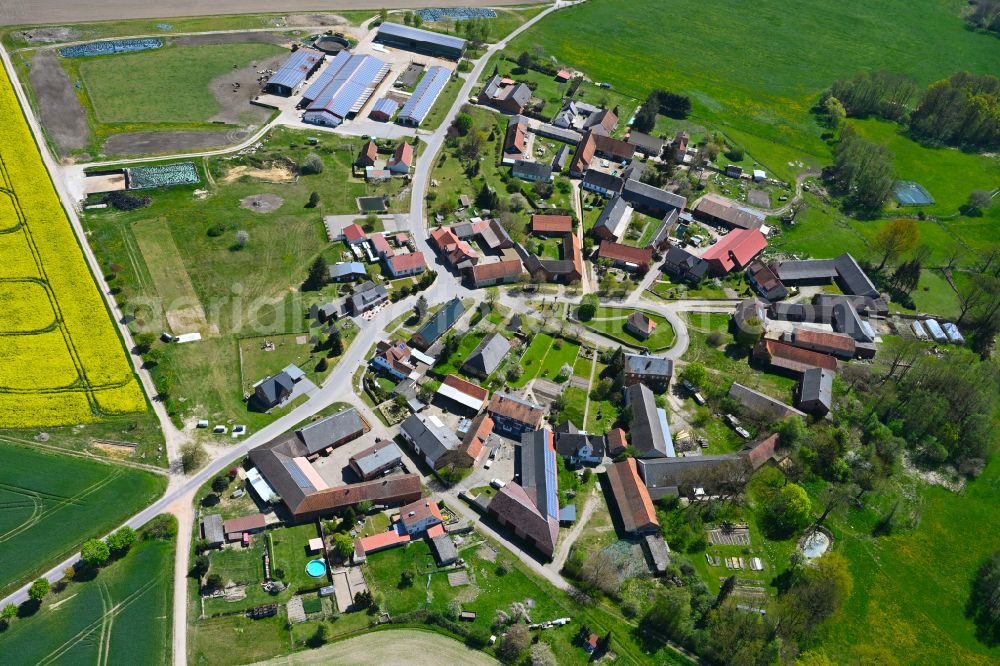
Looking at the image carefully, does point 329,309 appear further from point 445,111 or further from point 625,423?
point 445,111

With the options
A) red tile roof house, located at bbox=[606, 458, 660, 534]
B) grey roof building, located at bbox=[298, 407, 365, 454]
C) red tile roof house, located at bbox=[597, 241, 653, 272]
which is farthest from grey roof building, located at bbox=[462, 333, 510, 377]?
red tile roof house, located at bbox=[597, 241, 653, 272]

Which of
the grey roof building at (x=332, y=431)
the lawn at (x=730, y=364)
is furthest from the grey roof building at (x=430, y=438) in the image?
the lawn at (x=730, y=364)

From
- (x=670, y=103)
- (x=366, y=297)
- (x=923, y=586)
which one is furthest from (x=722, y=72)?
(x=923, y=586)

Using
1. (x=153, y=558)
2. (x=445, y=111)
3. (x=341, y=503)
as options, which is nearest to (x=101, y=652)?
(x=153, y=558)

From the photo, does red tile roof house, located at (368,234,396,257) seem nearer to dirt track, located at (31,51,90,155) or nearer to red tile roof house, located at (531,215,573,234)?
red tile roof house, located at (531,215,573,234)

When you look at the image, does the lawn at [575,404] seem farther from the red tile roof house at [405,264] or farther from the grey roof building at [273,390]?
the grey roof building at [273,390]
